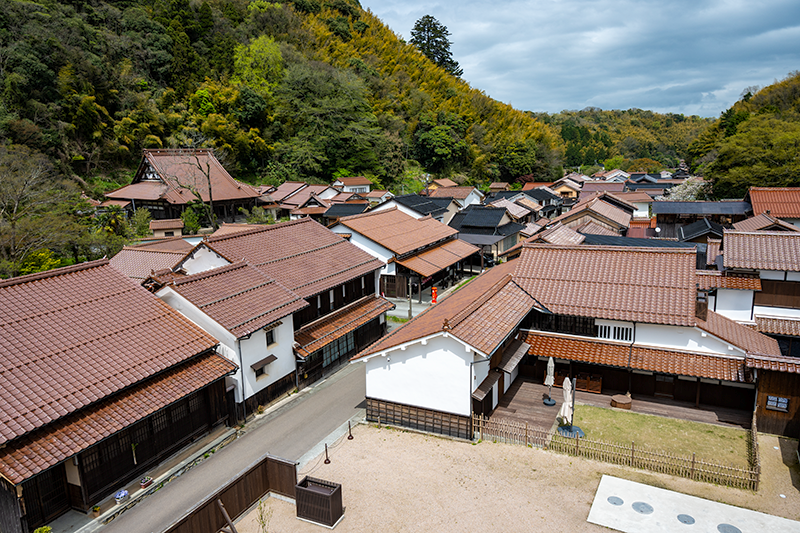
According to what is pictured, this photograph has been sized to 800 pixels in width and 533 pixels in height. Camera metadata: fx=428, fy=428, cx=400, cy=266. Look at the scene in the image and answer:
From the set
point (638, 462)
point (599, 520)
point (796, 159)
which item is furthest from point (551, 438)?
point (796, 159)

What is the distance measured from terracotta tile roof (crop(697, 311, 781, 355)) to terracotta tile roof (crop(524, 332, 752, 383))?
841 millimetres

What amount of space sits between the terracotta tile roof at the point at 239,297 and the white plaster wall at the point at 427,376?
4545 millimetres

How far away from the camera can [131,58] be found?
57.8 m

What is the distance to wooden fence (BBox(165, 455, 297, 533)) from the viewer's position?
32.8 ft

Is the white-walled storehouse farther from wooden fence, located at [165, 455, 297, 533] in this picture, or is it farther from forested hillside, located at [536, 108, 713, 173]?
forested hillside, located at [536, 108, 713, 173]

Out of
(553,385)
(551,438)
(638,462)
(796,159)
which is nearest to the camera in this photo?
(638,462)

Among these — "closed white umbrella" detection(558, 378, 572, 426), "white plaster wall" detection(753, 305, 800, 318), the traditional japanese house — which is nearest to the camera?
the traditional japanese house

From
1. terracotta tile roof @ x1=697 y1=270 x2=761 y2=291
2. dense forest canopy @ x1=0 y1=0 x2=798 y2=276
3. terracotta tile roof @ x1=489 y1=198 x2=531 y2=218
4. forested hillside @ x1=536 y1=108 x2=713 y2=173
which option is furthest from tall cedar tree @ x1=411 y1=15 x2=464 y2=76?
terracotta tile roof @ x1=697 y1=270 x2=761 y2=291

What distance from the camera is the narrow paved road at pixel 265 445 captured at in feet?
37.5

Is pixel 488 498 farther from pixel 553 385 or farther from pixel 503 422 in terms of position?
pixel 553 385

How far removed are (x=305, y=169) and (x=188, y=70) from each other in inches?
885

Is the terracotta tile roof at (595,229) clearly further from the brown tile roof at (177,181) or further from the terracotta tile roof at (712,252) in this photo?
the brown tile roof at (177,181)

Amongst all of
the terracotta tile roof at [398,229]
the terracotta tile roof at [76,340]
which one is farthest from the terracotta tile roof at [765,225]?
the terracotta tile roof at [76,340]

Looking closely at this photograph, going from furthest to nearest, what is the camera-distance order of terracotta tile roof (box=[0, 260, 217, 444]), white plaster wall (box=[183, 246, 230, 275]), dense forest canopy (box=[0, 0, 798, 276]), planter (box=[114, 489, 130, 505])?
1. dense forest canopy (box=[0, 0, 798, 276])
2. white plaster wall (box=[183, 246, 230, 275])
3. planter (box=[114, 489, 130, 505])
4. terracotta tile roof (box=[0, 260, 217, 444])
